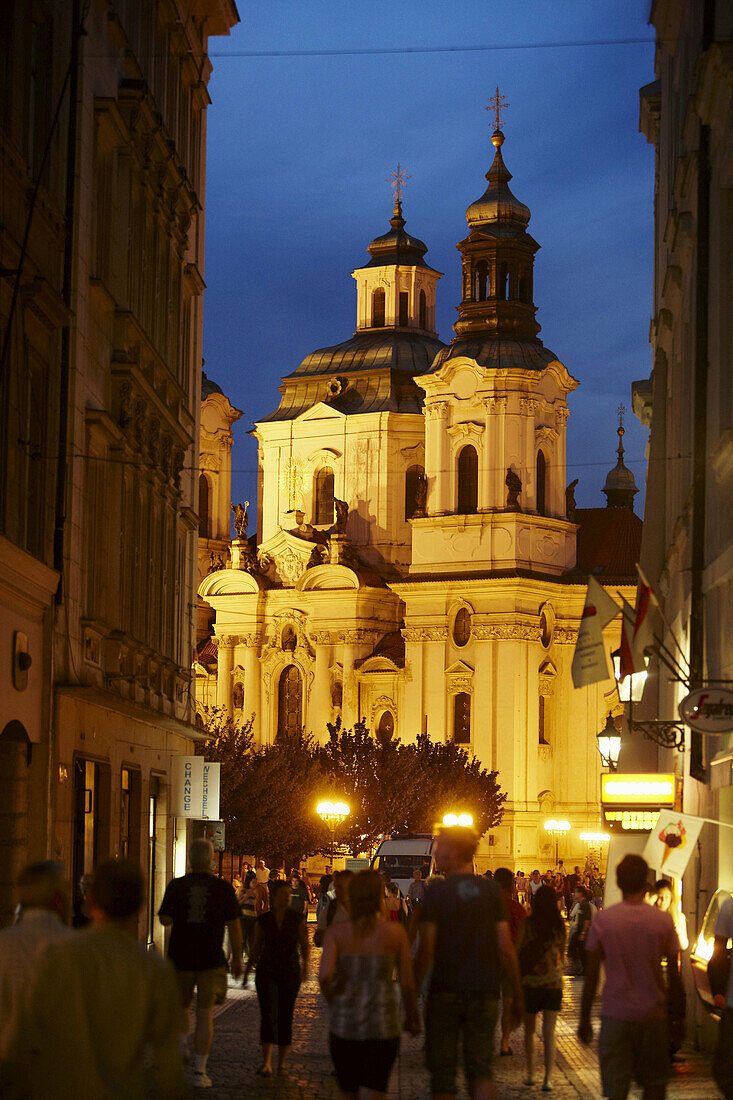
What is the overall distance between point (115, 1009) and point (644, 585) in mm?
14009

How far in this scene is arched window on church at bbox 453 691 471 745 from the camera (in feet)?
245

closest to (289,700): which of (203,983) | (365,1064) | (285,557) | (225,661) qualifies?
(225,661)

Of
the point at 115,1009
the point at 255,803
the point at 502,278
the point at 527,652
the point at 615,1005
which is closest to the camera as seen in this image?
the point at 115,1009

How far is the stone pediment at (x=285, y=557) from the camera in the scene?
3174 inches

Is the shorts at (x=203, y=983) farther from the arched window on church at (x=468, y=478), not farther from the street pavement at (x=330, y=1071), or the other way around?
the arched window on church at (x=468, y=478)

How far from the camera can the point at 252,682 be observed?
80438 millimetres

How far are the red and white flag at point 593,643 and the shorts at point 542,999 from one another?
130 inches

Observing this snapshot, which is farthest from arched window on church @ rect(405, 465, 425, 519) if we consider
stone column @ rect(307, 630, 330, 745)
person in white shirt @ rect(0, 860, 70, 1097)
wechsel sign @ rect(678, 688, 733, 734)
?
person in white shirt @ rect(0, 860, 70, 1097)

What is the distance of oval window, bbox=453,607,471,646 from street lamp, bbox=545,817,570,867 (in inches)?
298

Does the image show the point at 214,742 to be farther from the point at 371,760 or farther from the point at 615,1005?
the point at 615,1005

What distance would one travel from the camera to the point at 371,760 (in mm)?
65375

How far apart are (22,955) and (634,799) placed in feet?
44.0

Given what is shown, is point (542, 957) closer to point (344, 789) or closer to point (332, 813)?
point (332, 813)

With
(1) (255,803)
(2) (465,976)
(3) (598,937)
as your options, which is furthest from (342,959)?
(1) (255,803)
